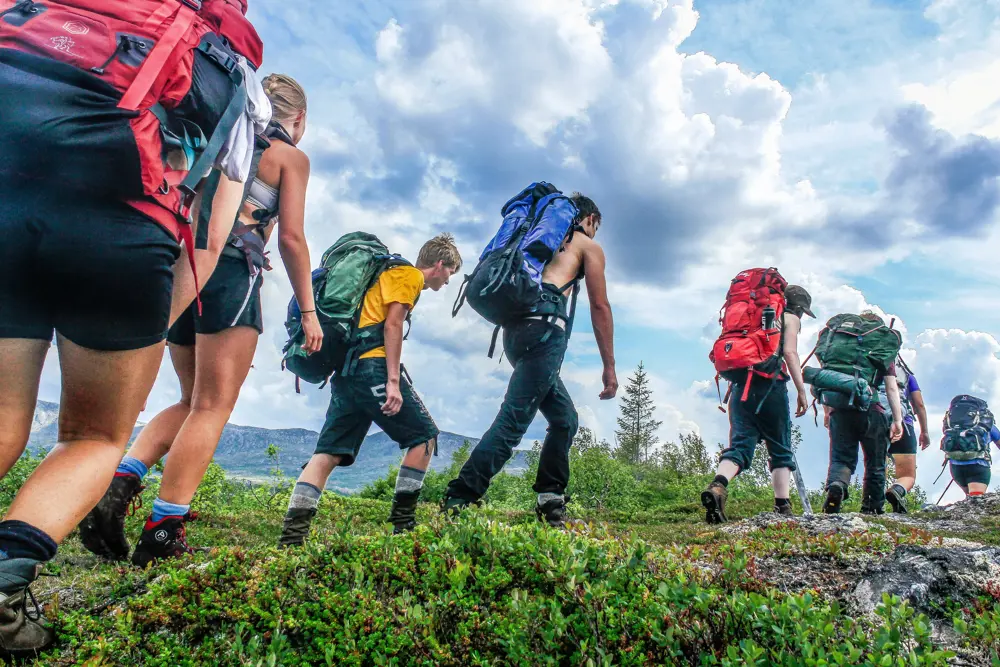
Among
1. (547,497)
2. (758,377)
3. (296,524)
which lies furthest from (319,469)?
(758,377)

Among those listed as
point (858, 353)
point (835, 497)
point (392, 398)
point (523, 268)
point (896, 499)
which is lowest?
point (835, 497)

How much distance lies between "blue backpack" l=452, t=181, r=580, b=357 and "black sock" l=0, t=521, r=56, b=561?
3.87 meters

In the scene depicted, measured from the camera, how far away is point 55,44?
7.33ft

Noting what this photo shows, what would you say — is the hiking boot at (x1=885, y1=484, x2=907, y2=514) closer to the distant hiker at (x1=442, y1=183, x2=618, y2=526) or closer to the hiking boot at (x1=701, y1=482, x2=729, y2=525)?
the hiking boot at (x1=701, y1=482, x2=729, y2=525)

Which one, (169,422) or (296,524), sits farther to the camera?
(296,524)

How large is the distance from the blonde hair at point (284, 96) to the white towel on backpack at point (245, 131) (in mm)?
1513

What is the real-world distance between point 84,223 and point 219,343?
1648mm

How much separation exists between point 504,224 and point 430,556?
12.2 ft

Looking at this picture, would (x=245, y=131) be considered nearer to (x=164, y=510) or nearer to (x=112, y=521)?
(x=164, y=510)

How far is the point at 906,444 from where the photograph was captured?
409 inches

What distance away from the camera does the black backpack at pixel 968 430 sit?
12.5m

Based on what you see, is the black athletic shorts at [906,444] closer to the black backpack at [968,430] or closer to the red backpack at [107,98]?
the black backpack at [968,430]

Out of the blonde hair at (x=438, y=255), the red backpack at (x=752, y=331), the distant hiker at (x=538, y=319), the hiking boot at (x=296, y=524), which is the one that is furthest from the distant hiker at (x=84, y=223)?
the red backpack at (x=752, y=331)

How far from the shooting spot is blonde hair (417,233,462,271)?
6180 mm
